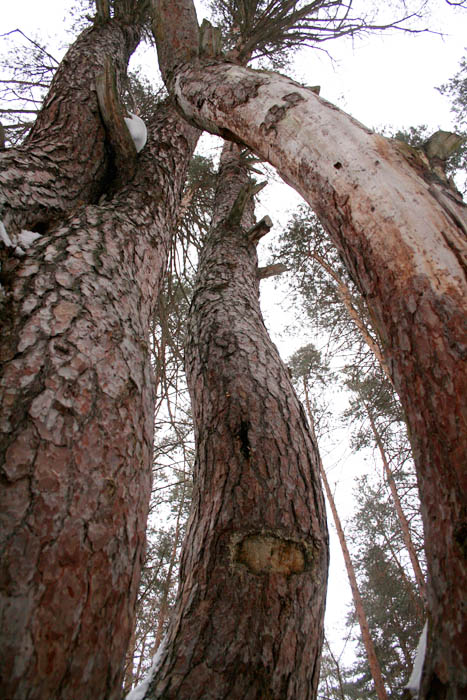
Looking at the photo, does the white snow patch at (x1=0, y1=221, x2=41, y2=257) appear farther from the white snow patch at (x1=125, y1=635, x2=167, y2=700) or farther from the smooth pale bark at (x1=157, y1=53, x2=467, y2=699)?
the white snow patch at (x1=125, y1=635, x2=167, y2=700)

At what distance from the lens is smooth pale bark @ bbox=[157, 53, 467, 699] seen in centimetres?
69

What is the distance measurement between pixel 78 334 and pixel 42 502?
19.2 inches

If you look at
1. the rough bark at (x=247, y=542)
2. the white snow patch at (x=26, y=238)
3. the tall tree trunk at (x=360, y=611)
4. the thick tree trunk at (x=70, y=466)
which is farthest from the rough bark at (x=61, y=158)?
the tall tree trunk at (x=360, y=611)

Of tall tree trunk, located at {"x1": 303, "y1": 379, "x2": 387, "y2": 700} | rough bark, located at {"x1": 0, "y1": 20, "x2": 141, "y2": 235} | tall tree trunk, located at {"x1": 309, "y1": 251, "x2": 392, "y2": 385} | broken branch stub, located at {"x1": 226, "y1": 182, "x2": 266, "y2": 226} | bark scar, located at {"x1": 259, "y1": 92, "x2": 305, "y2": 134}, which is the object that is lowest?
tall tree trunk, located at {"x1": 303, "y1": 379, "x2": 387, "y2": 700}

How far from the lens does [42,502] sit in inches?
32.2

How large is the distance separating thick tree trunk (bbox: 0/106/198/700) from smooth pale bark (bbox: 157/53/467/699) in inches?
24.2

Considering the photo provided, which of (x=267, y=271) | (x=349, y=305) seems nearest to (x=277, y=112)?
(x=267, y=271)

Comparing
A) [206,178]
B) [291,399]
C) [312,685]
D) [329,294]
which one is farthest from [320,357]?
[312,685]

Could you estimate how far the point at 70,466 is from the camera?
0.90m

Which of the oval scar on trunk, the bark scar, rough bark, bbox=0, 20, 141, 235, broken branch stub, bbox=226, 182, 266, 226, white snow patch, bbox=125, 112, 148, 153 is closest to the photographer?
the oval scar on trunk

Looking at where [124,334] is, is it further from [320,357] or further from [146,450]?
[320,357]

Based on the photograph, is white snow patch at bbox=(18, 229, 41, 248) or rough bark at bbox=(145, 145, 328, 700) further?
white snow patch at bbox=(18, 229, 41, 248)

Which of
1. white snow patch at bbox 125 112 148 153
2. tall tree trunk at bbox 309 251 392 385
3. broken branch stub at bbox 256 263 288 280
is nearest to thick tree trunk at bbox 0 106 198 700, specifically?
white snow patch at bbox 125 112 148 153

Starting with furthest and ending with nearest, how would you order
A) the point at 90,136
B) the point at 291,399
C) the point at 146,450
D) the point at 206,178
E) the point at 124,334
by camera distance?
1. the point at 206,178
2. the point at 90,136
3. the point at 291,399
4. the point at 124,334
5. the point at 146,450
